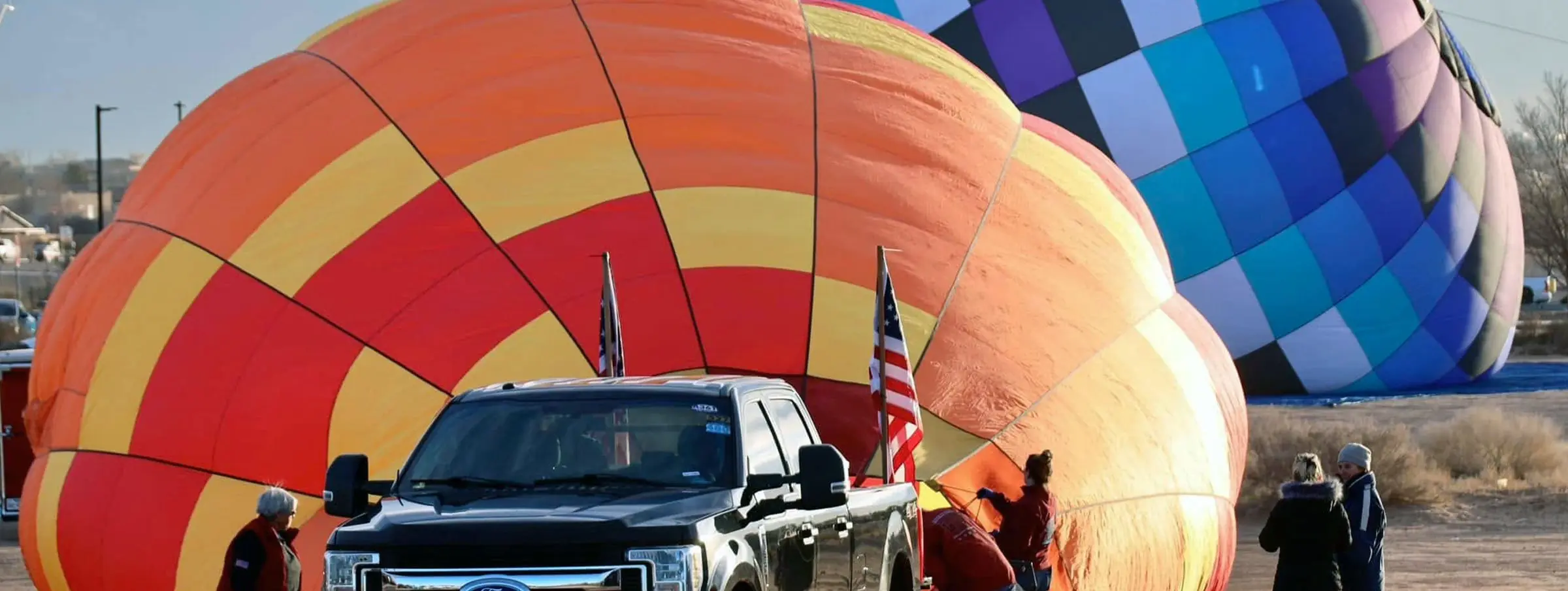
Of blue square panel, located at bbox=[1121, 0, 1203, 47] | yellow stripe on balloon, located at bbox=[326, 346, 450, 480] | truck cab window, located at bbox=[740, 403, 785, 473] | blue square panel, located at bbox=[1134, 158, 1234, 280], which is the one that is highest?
blue square panel, located at bbox=[1121, 0, 1203, 47]

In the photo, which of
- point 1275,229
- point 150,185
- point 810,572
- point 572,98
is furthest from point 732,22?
point 1275,229

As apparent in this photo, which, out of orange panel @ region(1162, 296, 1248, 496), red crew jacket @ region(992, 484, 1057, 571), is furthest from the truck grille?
orange panel @ region(1162, 296, 1248, 496)

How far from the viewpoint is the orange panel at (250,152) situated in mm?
10703

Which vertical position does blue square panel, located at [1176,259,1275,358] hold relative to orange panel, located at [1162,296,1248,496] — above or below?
above

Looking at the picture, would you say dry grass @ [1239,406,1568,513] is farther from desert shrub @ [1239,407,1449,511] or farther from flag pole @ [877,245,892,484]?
flag pole @ [877,245,892,484]

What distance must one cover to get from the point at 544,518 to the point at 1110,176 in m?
7.04

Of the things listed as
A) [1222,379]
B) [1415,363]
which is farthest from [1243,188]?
[1222,379]

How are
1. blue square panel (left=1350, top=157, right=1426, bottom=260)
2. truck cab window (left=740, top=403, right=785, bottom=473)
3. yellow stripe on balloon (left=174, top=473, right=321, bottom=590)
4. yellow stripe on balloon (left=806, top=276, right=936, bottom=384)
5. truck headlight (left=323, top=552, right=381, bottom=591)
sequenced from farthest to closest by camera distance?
blue square panel (left=1350, top=157, right=1426, bottom=260) < yellow stripe on balloon (left=806, top=276, right=936, bottom=384) < yellow stripe on balloon (left=174, top=473, right=321, bottom=590) < truck cab window (left=740, top=403, right=785, bottom=473) < truck headlight (left=323, top=552, right=381, bottom=591)

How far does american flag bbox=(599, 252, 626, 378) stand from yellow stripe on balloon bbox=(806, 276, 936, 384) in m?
1.01

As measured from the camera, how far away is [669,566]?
5.98 m

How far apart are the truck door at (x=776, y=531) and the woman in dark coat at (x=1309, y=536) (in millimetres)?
2941

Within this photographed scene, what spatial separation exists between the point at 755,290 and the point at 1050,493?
1771 millimetres

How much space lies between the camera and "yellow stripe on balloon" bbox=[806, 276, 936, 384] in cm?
1013

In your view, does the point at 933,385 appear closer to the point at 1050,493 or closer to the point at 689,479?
the point at 1050,493
